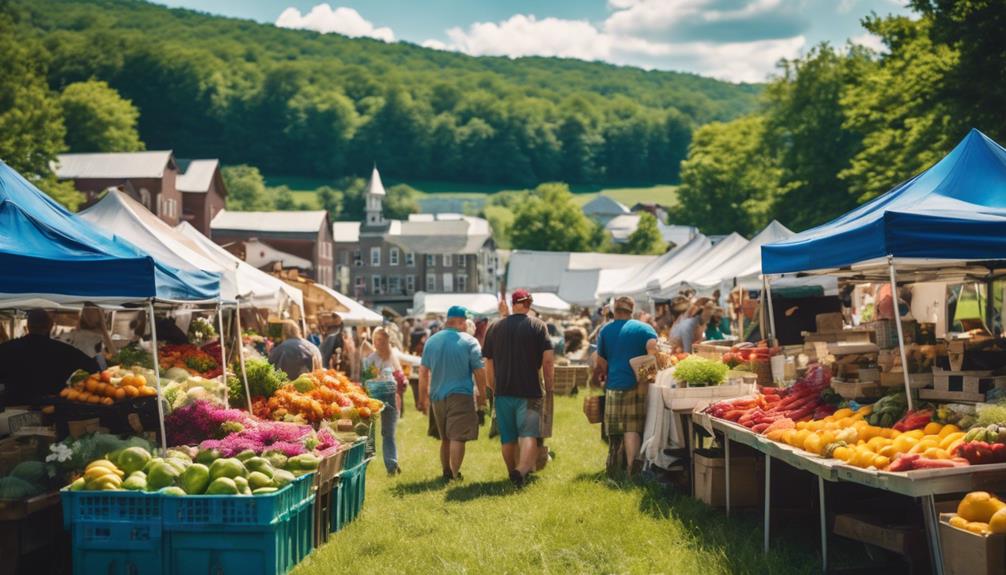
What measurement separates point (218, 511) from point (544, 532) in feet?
9.02

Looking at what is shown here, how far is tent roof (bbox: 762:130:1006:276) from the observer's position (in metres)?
6.94

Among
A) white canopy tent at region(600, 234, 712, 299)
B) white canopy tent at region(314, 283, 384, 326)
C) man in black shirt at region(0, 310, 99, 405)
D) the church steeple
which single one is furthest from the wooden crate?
the church steeple

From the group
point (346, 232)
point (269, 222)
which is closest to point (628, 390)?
point (269, 222)

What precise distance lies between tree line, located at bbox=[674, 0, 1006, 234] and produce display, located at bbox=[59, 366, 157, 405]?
2014 cm

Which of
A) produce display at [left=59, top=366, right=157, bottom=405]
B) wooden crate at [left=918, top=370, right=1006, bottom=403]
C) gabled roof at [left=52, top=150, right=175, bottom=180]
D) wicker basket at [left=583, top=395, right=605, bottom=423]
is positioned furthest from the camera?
gabled roof at [left=52, top=150, right=175, bottom=180]

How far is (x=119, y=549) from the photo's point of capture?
6.32 m

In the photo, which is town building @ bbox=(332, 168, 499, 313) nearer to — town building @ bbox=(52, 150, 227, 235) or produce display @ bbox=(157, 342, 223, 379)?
town building @ bbox=(52, 150, 227, 235)

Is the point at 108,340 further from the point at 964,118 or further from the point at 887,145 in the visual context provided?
the point at 887,145

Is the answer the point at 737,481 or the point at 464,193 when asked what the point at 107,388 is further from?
the point at 464,193

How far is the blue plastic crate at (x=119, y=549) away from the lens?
6297mm

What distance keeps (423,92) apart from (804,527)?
15861 cm

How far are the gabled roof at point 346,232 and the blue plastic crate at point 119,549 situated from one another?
353 feet

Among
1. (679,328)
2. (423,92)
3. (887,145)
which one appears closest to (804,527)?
(679,328)

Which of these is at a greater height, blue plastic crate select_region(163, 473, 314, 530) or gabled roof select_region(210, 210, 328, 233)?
gabled roof select_region(210, 210, 328, 233)
